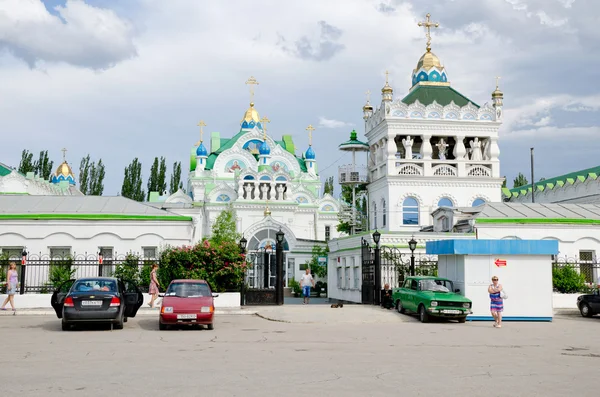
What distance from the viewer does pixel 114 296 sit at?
1789cm

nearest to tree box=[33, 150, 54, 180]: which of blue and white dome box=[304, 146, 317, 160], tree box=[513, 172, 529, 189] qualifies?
blue and white dome box=[304, 146, 317, 160]

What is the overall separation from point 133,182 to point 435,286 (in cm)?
7276

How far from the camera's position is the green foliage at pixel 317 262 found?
156 ft

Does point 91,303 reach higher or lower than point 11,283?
lower

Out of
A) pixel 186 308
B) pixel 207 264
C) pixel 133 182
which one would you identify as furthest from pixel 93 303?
pixel 133 182

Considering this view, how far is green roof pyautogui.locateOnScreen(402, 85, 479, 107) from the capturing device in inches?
1892

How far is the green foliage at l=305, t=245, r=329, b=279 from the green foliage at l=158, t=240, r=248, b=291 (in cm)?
1914

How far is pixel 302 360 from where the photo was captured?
12.3m

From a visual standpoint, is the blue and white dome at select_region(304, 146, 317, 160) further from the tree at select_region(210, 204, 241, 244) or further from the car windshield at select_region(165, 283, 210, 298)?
the car windshield at select_region(165, 283, 210, 298)

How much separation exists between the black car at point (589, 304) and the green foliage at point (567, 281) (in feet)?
9.14

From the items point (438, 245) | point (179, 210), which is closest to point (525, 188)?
point (179, 210)

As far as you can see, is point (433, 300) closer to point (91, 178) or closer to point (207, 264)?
point (207, 264)

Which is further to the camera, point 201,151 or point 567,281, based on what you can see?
point 201,151

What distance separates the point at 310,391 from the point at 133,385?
257 cm
